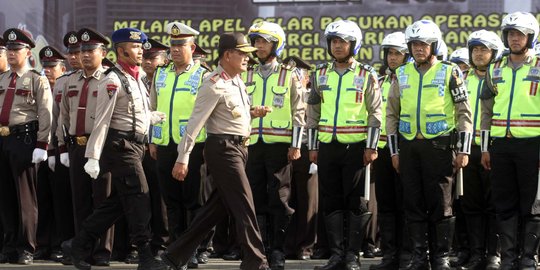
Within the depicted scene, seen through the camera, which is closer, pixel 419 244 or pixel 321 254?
pixel 419 244

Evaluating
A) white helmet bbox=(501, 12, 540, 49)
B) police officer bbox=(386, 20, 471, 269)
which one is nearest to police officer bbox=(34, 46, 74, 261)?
police officer bbox=(386, 20, 471, 269)

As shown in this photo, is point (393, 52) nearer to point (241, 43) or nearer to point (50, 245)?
point (241, 43)

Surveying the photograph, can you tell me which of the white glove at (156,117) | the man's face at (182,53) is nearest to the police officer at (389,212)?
the man's face at (182,53)

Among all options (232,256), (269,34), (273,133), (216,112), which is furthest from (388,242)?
(216,112)

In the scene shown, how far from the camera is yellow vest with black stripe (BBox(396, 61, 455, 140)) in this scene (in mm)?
9852

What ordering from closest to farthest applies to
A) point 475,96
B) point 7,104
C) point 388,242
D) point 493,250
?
point 493,250
point 388,242
point 475,96
point 7,104

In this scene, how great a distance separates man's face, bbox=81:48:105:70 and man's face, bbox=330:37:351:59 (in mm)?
2168

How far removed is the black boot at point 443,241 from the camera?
987 centimetres

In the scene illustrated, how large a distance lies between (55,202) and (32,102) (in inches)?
42.6

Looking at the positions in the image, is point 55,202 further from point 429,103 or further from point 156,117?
point 429,103

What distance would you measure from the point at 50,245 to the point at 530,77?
5091 mm

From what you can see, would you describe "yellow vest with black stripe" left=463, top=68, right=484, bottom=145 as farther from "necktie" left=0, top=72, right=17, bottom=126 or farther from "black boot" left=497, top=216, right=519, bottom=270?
"necktie" left=0, top=72, right=17, bottom=126

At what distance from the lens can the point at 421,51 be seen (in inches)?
391

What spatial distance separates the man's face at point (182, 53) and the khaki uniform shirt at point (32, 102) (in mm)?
1313
